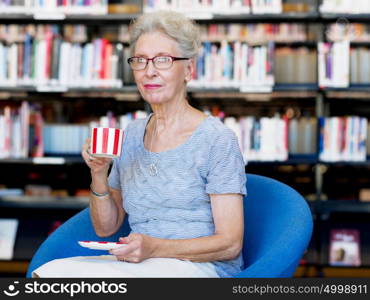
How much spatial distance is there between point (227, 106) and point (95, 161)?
9.94 ft

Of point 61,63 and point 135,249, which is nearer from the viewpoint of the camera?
point 135,249

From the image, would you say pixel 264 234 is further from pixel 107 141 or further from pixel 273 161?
pixel 273 161

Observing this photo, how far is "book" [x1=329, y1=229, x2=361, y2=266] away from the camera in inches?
173

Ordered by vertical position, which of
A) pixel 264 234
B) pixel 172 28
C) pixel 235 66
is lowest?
pixel 264 234

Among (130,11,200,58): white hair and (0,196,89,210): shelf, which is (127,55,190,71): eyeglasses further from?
(0,196,89,210): shelf

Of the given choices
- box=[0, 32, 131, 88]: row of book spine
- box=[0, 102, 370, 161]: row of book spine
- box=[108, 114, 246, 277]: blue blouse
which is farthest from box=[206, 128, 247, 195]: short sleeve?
box=[0, 32, 131, 88]: row of book spine

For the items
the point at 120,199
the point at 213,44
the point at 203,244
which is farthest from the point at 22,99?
the point at 203,244

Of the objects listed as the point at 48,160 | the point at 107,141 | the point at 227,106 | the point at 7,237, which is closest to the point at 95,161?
the point at 107,141

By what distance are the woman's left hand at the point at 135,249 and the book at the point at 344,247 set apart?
9.40ft

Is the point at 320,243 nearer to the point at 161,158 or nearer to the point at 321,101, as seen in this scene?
the point at 321,101

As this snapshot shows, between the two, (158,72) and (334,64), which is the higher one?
(334,64)

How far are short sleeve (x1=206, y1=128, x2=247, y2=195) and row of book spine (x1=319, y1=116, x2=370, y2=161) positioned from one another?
2.33 m

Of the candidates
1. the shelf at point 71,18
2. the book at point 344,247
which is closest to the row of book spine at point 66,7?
the shelf at point 71,18

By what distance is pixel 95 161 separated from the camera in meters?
1.88
